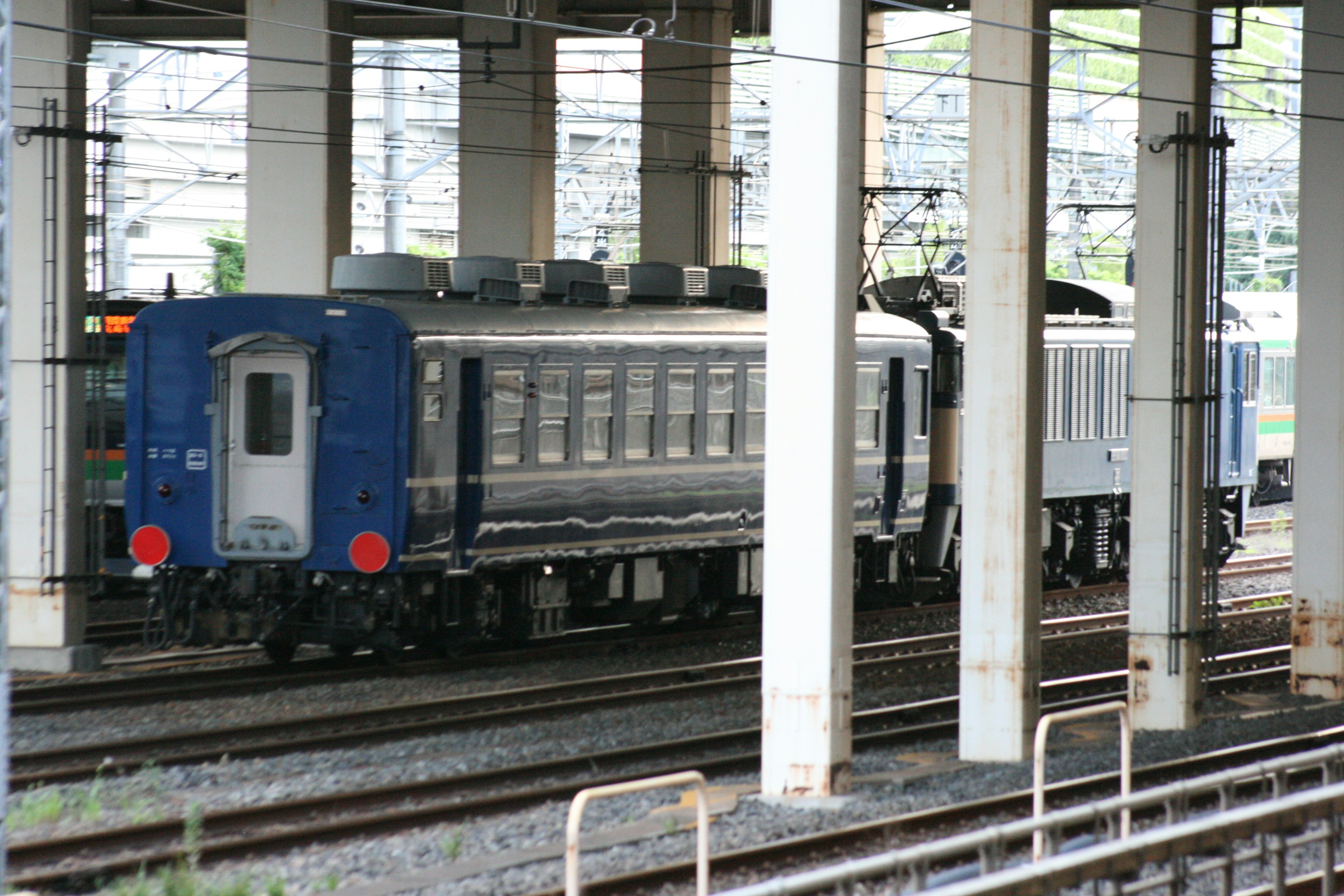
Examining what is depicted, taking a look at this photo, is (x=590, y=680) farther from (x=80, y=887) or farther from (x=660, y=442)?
(x=80, y=887)

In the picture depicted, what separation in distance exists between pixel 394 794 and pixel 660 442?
22.6ft

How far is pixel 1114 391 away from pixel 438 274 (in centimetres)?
1088

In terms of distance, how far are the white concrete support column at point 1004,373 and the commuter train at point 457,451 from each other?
477 cm

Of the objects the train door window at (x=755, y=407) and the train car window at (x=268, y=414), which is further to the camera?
the train door window at (x=755, y=407)

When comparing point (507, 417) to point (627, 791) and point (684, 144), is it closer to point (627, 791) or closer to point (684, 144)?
point (627, 791)

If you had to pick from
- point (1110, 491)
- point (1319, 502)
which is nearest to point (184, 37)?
point (1110, 491)

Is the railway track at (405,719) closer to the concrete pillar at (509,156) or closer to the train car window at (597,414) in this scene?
the train car window at (597,414)

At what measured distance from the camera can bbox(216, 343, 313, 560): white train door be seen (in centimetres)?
1504

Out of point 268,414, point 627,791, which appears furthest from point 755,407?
point 627,791

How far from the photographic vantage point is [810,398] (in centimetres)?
1080

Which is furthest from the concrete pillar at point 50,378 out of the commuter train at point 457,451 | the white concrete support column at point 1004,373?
the white concrete support column at point 1004,373

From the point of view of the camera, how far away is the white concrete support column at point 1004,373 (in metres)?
12.0

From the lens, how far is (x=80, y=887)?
8773 millimetres

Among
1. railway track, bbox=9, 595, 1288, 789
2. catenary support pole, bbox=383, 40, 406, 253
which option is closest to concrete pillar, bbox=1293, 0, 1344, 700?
railway track, bbox=9, 595, 1288, 789
